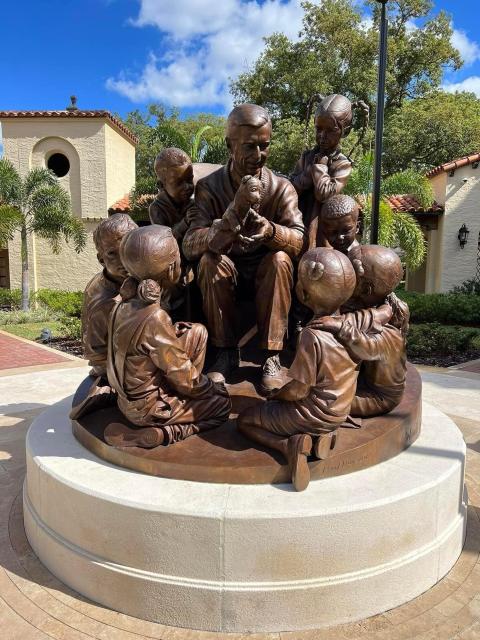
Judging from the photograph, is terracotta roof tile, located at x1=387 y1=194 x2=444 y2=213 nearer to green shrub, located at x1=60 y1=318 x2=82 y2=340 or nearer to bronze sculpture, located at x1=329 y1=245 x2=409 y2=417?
green shrub, located at x1=60 y1=318 x2=82 y2=340

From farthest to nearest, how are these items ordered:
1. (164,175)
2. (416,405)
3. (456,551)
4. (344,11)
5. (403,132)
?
1. (344,11)
2. (403,132)
3. (164,175)
4. (416,405)
5. (456,551)

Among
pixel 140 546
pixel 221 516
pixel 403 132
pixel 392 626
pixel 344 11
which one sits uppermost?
pixel 344 11

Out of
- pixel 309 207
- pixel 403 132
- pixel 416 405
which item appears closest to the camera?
pixel 416 405

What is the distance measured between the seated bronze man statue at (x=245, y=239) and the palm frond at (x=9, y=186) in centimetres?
1323

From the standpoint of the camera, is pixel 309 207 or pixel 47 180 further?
pixel 47 180

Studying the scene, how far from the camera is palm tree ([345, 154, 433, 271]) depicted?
11.6 m

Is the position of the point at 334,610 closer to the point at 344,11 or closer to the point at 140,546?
the point at 140,546

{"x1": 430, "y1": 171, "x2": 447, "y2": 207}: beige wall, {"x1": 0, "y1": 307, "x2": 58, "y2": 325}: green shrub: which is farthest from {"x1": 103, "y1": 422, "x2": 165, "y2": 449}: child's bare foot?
{"x1": 430, "y1": 171, "x2": 447, "y2": 207}: beige wall

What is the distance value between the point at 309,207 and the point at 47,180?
13.4 meters

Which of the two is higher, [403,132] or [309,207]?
[403,132]

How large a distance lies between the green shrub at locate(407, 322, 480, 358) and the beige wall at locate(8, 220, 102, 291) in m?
12.4

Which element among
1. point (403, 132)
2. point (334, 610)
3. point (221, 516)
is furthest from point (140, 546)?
point (403, 132)

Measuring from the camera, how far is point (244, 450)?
2449 mm

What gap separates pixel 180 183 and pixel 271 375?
4.77ft
